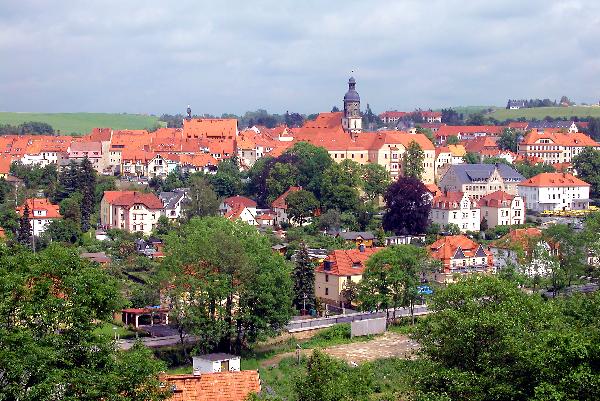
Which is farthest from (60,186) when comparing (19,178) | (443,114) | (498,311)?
(443,114)

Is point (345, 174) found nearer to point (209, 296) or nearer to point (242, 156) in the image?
point (242, 156)

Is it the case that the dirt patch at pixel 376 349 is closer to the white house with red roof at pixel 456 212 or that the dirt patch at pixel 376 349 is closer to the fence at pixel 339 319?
the fence at pixel 339 319

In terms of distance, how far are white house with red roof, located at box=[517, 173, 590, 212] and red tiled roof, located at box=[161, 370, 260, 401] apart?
52667mm

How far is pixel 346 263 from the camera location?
43.9 m

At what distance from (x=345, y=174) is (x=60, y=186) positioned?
63.8 ft

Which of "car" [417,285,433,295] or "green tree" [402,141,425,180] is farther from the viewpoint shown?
"green tree" [402,141,425,180]

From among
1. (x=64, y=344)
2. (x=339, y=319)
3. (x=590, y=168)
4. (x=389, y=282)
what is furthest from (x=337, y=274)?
(x=590, y=168)

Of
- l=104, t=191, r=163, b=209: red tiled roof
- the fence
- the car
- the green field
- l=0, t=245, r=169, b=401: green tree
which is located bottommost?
the fence

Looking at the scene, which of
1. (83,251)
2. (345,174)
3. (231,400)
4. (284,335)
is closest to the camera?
(231,400)

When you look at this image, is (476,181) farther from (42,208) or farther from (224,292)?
(224,292)

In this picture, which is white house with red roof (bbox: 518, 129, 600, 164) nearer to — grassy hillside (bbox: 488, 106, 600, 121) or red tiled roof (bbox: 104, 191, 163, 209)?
red tiled roof (bbox: 104, 191, 163, 209)

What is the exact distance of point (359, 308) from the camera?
41250 mm

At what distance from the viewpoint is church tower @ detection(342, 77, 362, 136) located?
286 feet

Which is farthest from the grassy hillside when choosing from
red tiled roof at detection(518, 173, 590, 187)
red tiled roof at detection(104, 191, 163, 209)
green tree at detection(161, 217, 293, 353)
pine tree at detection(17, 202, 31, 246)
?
green tree at detection(161, 217, 293, 353)
